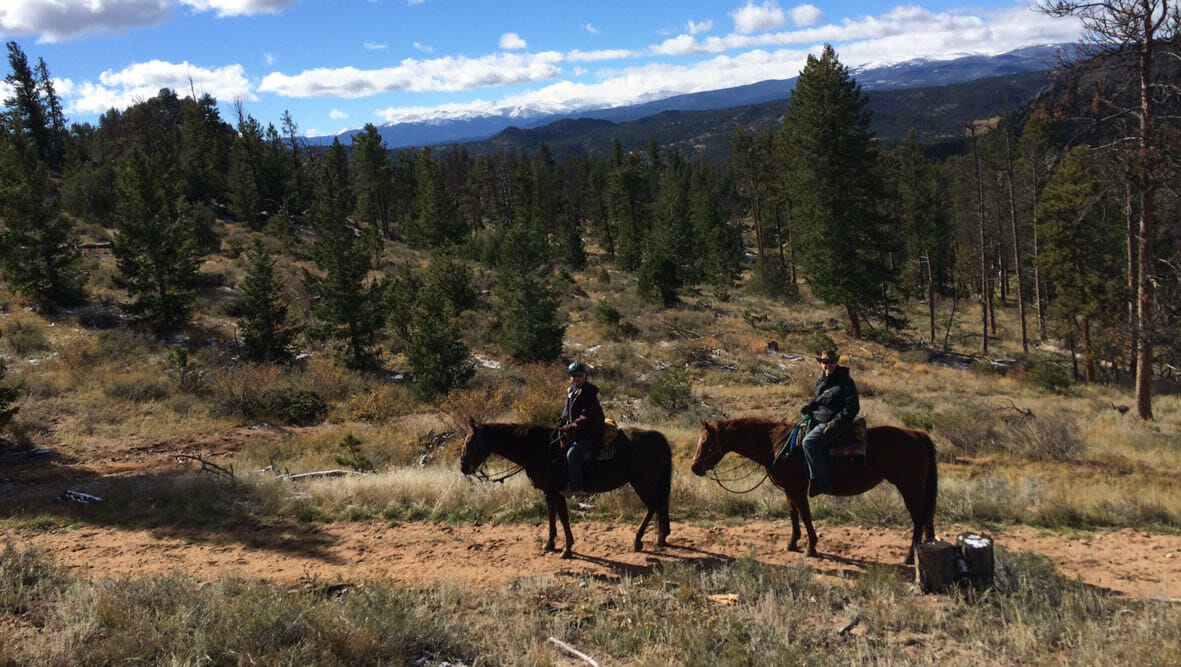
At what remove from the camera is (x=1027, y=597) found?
6.71 m

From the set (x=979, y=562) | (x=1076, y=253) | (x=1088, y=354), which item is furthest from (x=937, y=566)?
(x=1076, y=253)

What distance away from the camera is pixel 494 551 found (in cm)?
868

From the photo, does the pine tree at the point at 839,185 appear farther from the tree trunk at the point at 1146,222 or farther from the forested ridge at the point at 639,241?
the tree trunk at the point at 1146,222

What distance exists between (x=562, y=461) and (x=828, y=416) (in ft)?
11.4

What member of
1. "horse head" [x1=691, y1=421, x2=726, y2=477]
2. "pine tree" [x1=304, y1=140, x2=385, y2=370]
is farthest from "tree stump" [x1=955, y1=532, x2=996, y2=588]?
"pine tree" [x1=304, y1=140, x2=385, y2=370]

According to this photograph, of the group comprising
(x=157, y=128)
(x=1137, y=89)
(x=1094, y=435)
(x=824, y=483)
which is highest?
(x=157, y=128)

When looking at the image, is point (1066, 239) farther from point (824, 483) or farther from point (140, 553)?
point (140, 553)

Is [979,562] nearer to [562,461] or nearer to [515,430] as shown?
[562,461]

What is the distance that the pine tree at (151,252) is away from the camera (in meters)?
24.3

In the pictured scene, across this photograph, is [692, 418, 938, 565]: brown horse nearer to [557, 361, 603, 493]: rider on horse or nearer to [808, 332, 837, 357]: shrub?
[557, 361, 603, 493]: rider on horse

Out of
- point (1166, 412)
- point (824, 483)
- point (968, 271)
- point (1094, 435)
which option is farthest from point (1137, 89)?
point (968, 271)

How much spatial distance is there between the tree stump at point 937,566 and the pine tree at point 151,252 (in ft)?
89.9

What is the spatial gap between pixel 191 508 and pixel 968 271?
54720 mm

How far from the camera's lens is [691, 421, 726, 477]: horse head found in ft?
26.9
